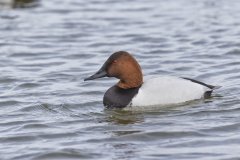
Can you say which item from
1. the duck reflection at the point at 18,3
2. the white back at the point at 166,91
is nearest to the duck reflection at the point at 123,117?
the white back at the point at 166,91

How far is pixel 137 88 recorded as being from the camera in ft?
32.4

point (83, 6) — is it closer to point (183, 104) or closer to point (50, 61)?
point (50, 61)

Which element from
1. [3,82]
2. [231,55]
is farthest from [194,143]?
[231,55]

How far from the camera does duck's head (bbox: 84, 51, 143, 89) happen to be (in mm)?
9891

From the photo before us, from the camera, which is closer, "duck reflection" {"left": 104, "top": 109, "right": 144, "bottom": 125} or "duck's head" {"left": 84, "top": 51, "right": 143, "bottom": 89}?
"duck reflection" {"left": 104, "top": 109, "right": 144, "bottom": 125}

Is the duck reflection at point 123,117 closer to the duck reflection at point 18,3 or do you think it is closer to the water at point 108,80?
the water at point 108,80

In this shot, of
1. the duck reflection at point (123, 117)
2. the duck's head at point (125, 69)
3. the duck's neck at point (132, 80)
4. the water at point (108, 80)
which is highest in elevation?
the duck's head at point (125, 69)

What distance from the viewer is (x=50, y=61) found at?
13023 mm

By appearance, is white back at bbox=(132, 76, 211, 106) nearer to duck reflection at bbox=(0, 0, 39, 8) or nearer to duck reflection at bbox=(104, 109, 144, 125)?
duck reflection at bbox=(104, 109, 144, 125)

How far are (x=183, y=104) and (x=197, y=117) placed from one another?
2.24 ft

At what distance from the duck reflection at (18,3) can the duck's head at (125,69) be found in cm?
880

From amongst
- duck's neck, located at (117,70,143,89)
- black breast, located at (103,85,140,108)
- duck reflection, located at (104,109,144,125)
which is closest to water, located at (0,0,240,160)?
duck reflection, located at (104,109,144,125)

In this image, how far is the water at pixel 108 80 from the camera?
8.08 m

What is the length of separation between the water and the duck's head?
449 millimetres
